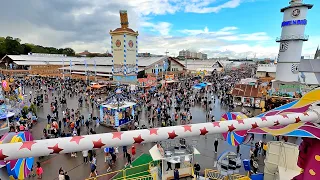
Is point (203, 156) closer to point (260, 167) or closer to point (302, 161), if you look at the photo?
point (260, 167)

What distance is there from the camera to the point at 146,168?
10078 mm

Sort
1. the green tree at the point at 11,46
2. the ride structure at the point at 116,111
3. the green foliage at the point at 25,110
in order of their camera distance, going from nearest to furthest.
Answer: the ride structure at the point at 116,111
the green foliage at the point at 25,110
the green tree at the point at 11,46

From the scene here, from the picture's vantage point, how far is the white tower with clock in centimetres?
2416

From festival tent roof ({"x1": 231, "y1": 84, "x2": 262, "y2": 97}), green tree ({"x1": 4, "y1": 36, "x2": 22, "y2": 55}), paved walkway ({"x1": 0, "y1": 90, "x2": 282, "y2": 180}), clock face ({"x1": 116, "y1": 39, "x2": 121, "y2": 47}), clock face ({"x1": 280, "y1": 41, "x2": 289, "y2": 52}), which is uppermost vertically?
green tree ({"x1": 4, "y1": 36, "x2": 22, "y2": 55})

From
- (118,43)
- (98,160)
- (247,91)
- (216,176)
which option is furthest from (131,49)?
(216,176)

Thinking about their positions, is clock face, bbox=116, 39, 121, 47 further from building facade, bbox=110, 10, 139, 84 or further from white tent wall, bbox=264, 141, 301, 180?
white tent wall, bbox=264, 141, 301, 180

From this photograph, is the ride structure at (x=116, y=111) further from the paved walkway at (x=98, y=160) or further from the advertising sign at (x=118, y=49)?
the advertising sign at (x=118, y=49)

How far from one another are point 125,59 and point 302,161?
29510 millimetres

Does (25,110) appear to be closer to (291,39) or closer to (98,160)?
(98,160)

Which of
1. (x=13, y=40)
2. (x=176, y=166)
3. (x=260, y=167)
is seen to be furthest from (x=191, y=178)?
(x=13, y=40)

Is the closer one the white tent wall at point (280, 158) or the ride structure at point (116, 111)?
the white tent wall at point (280, 158)

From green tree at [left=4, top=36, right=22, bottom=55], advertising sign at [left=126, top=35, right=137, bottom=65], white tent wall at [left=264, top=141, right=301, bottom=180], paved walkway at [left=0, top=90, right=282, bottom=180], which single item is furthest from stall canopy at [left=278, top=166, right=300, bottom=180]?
green tree at [left=4, top=36, right=22, bottom=55]

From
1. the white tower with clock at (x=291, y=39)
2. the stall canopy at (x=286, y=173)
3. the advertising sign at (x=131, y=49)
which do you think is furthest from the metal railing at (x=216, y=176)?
the advertising sign at (x=131, y=49)

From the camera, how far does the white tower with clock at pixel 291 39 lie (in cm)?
2416
